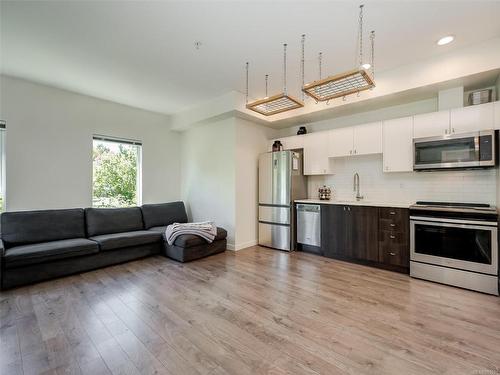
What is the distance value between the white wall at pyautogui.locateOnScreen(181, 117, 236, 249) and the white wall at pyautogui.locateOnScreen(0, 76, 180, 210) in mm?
1024

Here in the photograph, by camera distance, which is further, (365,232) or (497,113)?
(365,232)

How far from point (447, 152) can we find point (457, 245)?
1.17m

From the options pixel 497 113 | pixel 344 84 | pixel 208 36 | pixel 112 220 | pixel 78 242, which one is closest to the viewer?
pixel 344 84

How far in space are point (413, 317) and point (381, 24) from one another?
9.53ft

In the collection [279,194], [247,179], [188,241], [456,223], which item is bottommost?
[188,241]

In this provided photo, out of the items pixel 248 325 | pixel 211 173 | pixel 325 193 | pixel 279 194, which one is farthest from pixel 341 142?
pixel 248 325

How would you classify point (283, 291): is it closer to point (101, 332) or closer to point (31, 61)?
point (101, 332)

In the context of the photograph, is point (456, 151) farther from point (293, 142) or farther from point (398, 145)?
point (293, 142)

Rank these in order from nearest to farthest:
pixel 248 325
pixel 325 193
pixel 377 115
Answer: pixel 248 325 → pixel 377 115 → pixel 325 193

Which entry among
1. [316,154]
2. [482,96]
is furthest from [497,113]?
[316,154]

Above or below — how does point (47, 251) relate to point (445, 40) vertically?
below

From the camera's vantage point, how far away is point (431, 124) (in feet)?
10.6

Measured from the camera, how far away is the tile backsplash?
10.4 feet

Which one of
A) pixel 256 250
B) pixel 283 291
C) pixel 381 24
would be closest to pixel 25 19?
pixel 381 24
